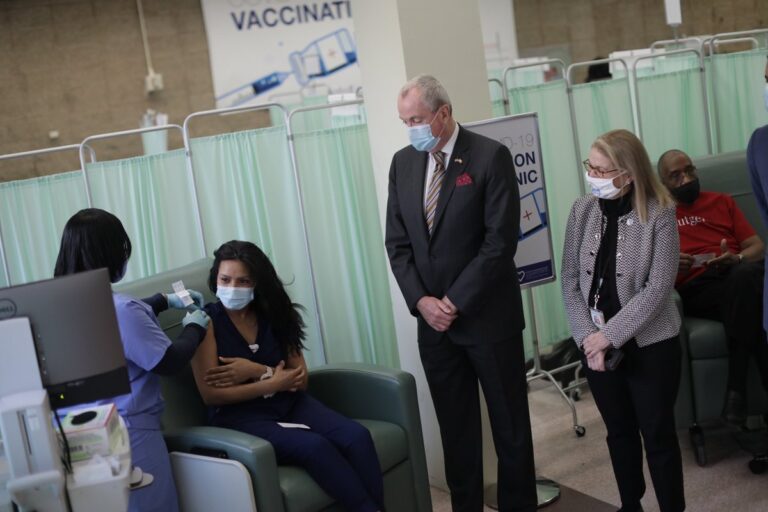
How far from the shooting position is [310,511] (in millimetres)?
2840

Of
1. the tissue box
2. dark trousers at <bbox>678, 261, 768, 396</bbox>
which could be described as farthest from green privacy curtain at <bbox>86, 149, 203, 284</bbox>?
dark trousers at <bbox>678, 261, 768, 396</bbox>

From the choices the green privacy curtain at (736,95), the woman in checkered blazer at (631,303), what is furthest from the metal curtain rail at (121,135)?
the green privacy curtain at (736,95)

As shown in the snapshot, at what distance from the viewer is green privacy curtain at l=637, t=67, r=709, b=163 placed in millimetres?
5398

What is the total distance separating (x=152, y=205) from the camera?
4.08 m

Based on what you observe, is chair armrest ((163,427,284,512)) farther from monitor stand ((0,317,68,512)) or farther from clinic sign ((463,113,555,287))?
clinic sign ((463,113,555,287))

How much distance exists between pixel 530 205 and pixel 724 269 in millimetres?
856

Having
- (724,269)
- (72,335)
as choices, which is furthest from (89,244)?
(724,269)

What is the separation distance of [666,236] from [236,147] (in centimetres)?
208

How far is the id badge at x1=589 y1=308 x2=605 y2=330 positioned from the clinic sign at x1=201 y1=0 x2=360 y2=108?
6.47 metres

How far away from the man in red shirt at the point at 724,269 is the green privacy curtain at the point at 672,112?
141cm

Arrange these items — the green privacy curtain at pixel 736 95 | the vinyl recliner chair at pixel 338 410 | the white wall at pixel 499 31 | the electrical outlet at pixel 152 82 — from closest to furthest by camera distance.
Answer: the vinyl recliner chair at pixel 338 410 → the green privacy curtain at pixel 736 95 → the electrical outlet at pixel 152 82 → the white wall at pixel 499 31

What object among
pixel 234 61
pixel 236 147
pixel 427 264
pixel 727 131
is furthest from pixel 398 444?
pixel 234 61

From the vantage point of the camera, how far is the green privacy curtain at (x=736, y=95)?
5.55m

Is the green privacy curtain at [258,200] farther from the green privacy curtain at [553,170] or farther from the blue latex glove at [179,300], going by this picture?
→ the green privacy curtain at [553,170]
